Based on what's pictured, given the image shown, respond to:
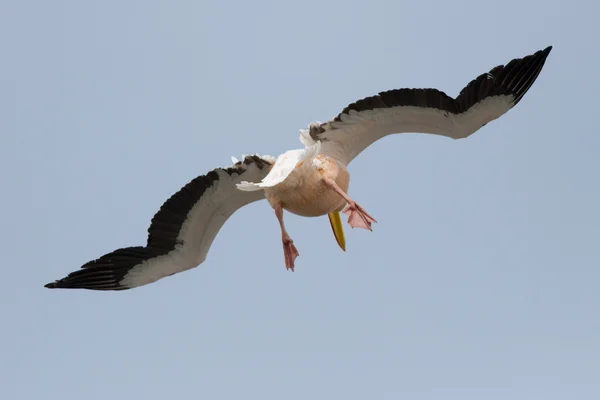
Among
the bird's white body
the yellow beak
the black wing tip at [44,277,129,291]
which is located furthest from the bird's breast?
the black wing tip at [44,277,129,291]

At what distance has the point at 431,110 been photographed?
557 inches

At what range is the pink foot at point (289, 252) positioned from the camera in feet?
47.9

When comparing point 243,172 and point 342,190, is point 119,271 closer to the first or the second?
point 243,172

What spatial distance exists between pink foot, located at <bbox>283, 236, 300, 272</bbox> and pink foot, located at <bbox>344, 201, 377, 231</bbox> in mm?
961

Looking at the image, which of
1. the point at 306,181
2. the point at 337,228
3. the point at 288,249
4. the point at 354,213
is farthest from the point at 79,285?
the point at 354,213

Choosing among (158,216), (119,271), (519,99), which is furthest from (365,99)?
(119,271)

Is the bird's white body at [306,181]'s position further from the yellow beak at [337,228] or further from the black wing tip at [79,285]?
the black wing tip at [79,285]

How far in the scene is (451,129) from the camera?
14.5m

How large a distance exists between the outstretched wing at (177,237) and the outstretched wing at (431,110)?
1272 millimetres

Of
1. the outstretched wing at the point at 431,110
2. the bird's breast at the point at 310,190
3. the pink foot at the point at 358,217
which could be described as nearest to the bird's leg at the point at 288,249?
the bird's breast at the point at 310,190

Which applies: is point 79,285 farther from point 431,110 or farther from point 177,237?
point 431,110

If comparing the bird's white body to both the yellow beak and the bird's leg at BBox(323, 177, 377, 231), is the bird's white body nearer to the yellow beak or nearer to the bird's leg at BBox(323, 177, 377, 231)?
the bird's leg at BBox(323, 177, 377, 231)

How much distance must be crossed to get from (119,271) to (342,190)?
3.60 m

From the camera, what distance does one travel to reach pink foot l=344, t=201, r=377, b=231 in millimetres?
14078
